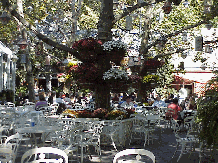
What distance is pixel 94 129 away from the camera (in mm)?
8336

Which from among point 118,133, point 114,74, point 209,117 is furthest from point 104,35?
point 209,117

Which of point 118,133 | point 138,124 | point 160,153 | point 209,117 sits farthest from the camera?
point 138,124

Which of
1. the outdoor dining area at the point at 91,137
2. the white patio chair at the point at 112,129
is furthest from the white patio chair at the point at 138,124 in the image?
the white patio chair at the point at 112,129

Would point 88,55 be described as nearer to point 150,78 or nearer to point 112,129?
point 112,129

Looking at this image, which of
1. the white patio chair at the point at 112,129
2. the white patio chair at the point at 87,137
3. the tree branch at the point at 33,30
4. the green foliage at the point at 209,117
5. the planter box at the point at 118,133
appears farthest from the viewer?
the tree branch at the point at 33,30

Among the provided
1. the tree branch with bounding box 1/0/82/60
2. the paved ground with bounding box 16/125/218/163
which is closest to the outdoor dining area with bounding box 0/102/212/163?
the paved ground with bounding box 16/125/218/163

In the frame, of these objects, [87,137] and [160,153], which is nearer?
[87,137]

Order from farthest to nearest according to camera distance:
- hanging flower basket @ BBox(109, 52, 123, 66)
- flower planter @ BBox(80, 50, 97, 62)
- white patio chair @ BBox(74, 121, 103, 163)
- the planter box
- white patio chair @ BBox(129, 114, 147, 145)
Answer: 1. hanging flower basket @ BBox(109, 52, 123, 66)
2. flower planter @ BBox(80, 50, 97, 62)
3. white patio chair @ BBox(129, 114, 147, 145)
4. the planter box
5. white patio chair @ BBox(74, 121, 103, 163)

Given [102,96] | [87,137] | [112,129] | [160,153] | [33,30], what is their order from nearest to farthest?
1. [87,137]
2. [160,153]
3. [112,129]
4. [33,30]
5. [102,96]

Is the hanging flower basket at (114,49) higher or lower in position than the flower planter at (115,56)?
higher

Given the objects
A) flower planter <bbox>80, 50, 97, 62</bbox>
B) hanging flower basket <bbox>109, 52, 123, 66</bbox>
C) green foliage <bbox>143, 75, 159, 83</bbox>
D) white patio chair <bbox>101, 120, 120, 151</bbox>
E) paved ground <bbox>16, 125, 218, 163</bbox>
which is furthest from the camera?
green foliage <bbox>143, 75, 159, 83</bbox>

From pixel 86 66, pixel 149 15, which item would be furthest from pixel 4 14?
pixel 149 15

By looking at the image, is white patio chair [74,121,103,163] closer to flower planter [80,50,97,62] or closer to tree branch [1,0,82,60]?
flower planter [80,50,97,62]

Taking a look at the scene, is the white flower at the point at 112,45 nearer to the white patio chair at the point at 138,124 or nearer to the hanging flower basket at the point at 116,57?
the hanging flower basket at the point at 116,57
